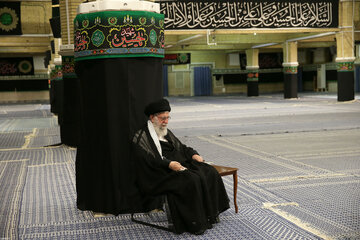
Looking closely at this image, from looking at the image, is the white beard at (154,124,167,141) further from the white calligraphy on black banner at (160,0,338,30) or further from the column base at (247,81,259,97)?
the column base at (247,81,259,97)

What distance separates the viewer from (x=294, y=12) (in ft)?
41.9

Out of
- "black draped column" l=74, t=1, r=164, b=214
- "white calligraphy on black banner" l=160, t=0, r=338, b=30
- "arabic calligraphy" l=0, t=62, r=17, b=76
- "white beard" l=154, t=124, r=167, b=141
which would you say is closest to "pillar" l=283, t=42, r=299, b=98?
"white calligraphy on black banner" l=160, t=0, r=338, b=30

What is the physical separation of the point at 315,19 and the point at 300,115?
172 inches

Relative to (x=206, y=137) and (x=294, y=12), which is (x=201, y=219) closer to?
(x=206, y=137)

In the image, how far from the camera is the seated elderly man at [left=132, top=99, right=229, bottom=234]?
261 centimetres

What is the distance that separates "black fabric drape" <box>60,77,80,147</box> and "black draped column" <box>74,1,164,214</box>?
322cm

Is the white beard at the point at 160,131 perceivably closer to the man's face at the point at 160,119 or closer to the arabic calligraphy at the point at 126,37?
the man's face at the point at 160,119

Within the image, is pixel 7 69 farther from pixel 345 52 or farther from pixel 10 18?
pixel 345 52

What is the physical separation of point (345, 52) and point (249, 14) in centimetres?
316

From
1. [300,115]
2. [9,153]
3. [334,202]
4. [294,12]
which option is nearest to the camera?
[334,202]

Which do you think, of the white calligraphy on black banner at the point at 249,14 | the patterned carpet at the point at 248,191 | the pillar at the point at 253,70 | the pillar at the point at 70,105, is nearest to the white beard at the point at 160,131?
the patterned carpet at the point at 248,191

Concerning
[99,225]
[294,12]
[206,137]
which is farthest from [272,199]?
[294,12]

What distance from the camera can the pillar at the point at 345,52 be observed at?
43.6 feet

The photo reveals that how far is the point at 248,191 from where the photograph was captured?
11.7 feet
